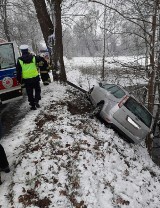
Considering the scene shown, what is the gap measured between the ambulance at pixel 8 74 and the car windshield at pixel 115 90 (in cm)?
325

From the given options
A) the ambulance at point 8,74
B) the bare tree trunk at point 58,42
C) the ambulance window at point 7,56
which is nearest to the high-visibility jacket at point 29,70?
the ambulance at point 8,74

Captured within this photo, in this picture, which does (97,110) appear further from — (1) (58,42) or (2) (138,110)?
(1) (58,42)

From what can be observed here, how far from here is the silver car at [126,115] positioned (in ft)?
29.6

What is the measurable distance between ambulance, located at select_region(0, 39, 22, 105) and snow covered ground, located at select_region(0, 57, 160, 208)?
1.07 metres

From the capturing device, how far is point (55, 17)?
1159 cm

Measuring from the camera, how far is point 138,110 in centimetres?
947

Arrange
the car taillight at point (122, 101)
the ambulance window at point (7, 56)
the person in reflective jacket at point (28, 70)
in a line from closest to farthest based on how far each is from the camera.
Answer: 1. the person in reflective jacket at point (28, 70)
2. the car taillight at point (122, 101)
3. the ambulance window at point (7, 56)

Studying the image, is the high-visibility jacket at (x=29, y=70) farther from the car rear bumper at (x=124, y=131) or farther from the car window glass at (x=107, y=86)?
the car window glass at (x=107, y=86)

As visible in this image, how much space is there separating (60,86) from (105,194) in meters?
6.41

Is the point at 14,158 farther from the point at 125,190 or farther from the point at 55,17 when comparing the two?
the point at 55,17

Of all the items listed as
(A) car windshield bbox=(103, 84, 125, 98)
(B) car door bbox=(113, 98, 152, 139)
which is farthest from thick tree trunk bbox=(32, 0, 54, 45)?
(B) car door bbox=(113, 98, 152, 139)

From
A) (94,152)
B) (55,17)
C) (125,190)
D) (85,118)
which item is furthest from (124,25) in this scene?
(125,190)

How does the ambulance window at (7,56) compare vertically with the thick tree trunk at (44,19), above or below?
below

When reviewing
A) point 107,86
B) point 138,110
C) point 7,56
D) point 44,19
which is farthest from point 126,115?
point 44,19
